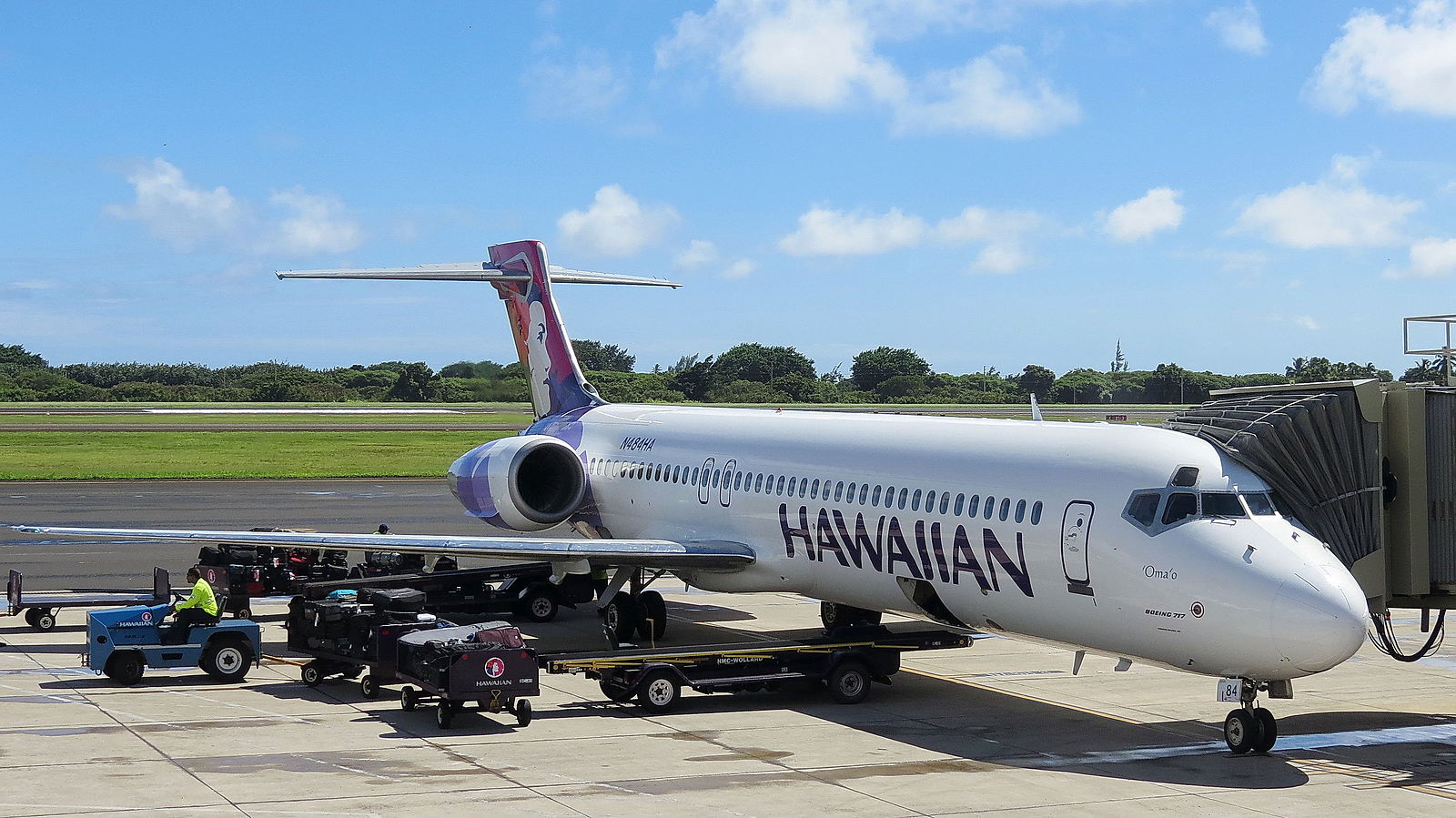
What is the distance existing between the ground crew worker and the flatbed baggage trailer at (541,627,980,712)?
515 centimetres

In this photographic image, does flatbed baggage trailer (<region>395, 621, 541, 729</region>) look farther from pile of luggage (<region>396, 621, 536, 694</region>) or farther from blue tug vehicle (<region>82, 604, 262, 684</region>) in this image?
blue tug vehicle (<region>82, 604, 262, 684</region>)

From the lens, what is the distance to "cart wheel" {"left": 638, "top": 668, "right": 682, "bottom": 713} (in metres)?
19.1

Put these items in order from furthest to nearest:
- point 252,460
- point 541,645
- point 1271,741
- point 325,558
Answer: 1. point 252,460
2. point 325,558
3. point 541,645
4. point 1271,741

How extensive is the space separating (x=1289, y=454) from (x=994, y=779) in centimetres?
508

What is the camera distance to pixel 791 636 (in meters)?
26.8

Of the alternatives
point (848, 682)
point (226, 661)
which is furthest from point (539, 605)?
point (848, 682)

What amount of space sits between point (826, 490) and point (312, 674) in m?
7.74

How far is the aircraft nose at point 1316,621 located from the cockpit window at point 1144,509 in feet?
5.50

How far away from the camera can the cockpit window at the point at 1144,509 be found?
16203 mm

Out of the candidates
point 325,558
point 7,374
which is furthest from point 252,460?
point 7,374

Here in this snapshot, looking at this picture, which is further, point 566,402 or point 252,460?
point 252,460

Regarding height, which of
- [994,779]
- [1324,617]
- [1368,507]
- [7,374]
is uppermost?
[7,374]

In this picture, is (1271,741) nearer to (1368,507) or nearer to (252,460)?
(1368,507)

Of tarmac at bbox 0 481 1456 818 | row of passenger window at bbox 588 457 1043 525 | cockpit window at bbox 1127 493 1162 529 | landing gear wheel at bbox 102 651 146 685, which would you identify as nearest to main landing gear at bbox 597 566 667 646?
row of passenger window at bbox 588 457 1043 525
